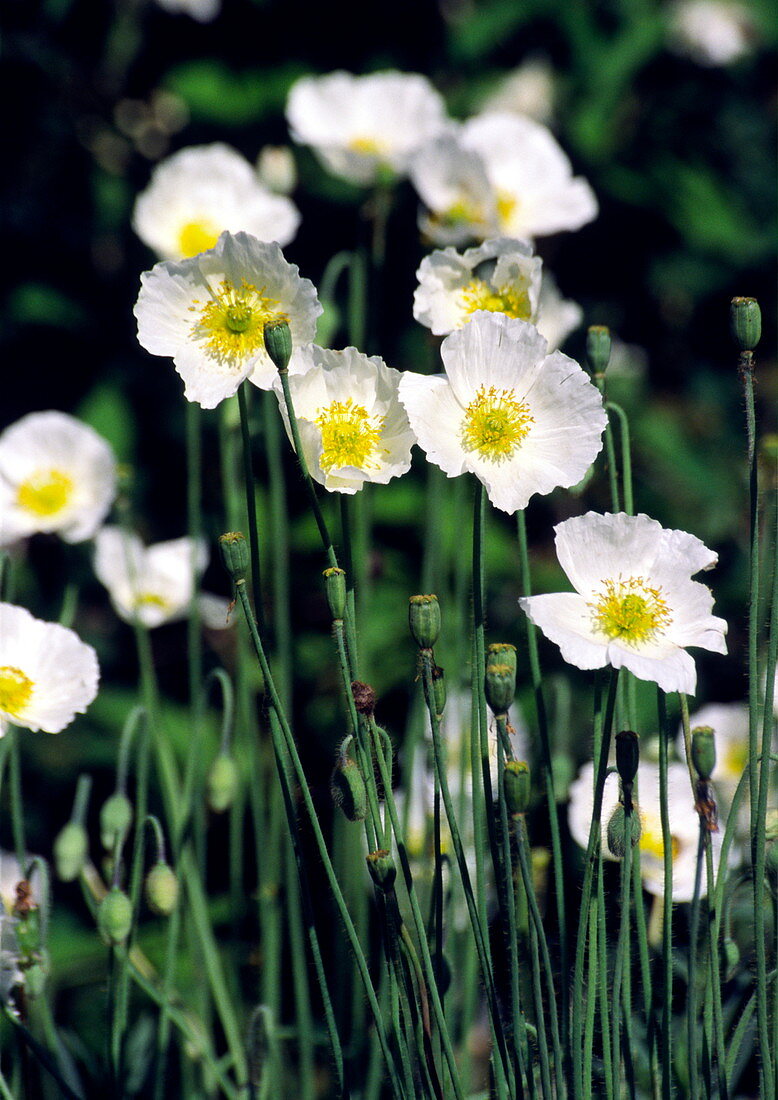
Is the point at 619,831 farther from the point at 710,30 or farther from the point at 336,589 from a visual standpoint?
the point at 710,30

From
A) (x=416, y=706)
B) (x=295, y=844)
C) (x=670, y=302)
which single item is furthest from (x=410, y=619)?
(x=670, y=302)

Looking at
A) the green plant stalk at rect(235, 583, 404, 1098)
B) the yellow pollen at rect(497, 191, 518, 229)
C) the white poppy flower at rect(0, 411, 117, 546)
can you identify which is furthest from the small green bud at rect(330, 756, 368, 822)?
the yellow pollen at rect(497, 191, 518, 229)

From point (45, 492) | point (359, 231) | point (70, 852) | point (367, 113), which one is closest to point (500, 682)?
point (70, 852)

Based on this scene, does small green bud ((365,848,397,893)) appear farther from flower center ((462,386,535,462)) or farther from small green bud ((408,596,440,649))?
flower center ((462,386,535,462))

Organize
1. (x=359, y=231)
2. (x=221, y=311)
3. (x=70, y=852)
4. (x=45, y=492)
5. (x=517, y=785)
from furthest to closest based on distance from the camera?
(x=359, y=231), (x=45, y=492), (x=70, y=852), (x=221, y=311), (x=517, y=785)

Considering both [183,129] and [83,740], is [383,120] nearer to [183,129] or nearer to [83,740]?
[183,129]

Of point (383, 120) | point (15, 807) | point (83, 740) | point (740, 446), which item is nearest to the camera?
point (15, 807)
